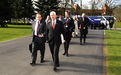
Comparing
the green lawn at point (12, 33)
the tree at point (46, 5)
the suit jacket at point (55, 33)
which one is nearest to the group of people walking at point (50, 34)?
the suit jacket at point (55, 33)

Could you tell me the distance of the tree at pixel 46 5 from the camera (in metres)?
50.5

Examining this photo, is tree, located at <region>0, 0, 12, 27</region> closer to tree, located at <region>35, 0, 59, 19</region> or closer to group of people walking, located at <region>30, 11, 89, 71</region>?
tree, located at <region>35, 0, 59, 19</region>

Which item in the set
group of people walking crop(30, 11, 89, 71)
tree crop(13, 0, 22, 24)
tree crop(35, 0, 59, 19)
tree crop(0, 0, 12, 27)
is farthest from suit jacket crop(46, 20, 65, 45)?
tree crop(13, 0, 22, 24)

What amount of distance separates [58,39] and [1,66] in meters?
2.35

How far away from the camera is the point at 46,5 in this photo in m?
51.5

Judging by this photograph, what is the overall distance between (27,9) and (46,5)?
9.20m

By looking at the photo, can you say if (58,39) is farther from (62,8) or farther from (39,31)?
(62,8)

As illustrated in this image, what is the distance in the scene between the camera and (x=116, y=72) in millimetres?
5117

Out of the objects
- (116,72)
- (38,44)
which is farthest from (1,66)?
(116,72)

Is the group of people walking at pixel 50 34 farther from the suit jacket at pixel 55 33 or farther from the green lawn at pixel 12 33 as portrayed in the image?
the green lawn at pixel 12 33

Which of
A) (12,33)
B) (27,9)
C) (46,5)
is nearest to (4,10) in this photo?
(12,33)

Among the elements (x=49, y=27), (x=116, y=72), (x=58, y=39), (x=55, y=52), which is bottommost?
(x=116, y=72)

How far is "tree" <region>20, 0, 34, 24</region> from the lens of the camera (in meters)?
56.5

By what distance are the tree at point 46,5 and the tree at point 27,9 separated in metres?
4.43
